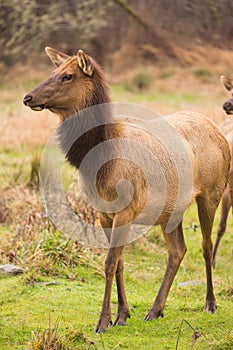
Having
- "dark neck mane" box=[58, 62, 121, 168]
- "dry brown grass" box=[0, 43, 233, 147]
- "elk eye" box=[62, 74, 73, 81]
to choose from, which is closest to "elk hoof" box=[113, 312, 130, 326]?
"dark neck mane" box=[58, 62, 121, 168]

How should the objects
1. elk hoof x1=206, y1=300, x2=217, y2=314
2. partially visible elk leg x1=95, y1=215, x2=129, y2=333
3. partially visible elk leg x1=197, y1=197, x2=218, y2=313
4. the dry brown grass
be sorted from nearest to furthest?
partially visible elk leg x1=95, y1=215, x2=129, y2=333 < elk hoof x1=206, y1=300, x2=217, y2=314 < partially visible elk leg x1=197, y1=197, x2=218, y2=313 < the dry brown grass

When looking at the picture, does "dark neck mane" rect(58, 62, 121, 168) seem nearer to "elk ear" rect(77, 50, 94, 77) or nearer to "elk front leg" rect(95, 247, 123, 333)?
"elk ear" rect(77, 50, 94, 77)

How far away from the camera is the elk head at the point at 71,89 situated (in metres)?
6.01

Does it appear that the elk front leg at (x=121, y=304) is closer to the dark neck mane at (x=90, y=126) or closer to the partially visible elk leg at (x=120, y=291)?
the partially visible elk leg at (x=120, y=291)

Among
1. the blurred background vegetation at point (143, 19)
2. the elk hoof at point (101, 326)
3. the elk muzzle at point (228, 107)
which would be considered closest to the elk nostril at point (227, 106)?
the elk muzzle at point (228, 107)

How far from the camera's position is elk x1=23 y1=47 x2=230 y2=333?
231 inches

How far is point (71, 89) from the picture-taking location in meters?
6.07

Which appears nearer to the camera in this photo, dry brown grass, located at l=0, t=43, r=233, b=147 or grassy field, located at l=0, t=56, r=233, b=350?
grassy field, located at l=0, t=56, r=233, b=350

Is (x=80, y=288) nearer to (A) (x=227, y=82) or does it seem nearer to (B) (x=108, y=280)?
(B) (x=108, y=280)

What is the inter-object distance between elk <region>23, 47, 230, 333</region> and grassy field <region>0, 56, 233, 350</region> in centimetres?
29

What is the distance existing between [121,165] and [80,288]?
2.06 m

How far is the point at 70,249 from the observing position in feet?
26.5

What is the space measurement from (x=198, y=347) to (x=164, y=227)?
1.65m

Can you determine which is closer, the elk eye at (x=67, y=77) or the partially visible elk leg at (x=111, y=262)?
the partially visible elk leg at (x=111, y=262)
